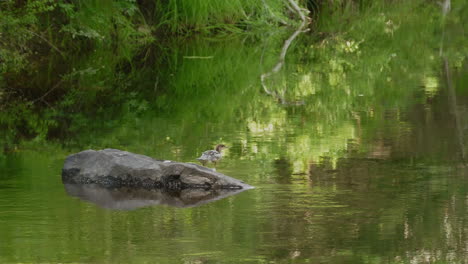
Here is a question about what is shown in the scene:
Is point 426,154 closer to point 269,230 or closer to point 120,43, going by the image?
point 269,230

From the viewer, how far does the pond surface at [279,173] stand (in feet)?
30.9

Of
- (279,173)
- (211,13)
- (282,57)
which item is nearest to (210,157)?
(279,173)

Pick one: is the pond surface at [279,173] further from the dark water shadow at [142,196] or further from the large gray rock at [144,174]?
the large gray rock at [144,174]

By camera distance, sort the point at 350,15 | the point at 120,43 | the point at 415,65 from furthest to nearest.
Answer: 1. the point at 350,15
2. the point at 120,43
3. the point at 415,65

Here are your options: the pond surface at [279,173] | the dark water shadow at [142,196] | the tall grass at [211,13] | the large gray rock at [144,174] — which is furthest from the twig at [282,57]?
the dark water shadow at [142,196]

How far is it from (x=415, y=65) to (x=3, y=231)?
18.8 meters

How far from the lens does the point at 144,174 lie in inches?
478

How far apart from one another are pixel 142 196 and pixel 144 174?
0.45 meters

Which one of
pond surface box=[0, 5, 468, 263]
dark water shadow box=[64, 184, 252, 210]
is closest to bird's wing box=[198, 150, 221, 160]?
pond surface box=[0, 5, 468, 263]

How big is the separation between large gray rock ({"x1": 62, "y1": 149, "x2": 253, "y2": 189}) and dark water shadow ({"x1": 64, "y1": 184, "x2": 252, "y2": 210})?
0.11m

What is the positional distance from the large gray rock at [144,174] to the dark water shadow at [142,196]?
11 cm

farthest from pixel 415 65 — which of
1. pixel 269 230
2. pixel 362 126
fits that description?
pixel 269 230

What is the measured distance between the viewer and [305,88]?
75.9 ft

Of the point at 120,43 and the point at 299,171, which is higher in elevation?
the point at 120,43
